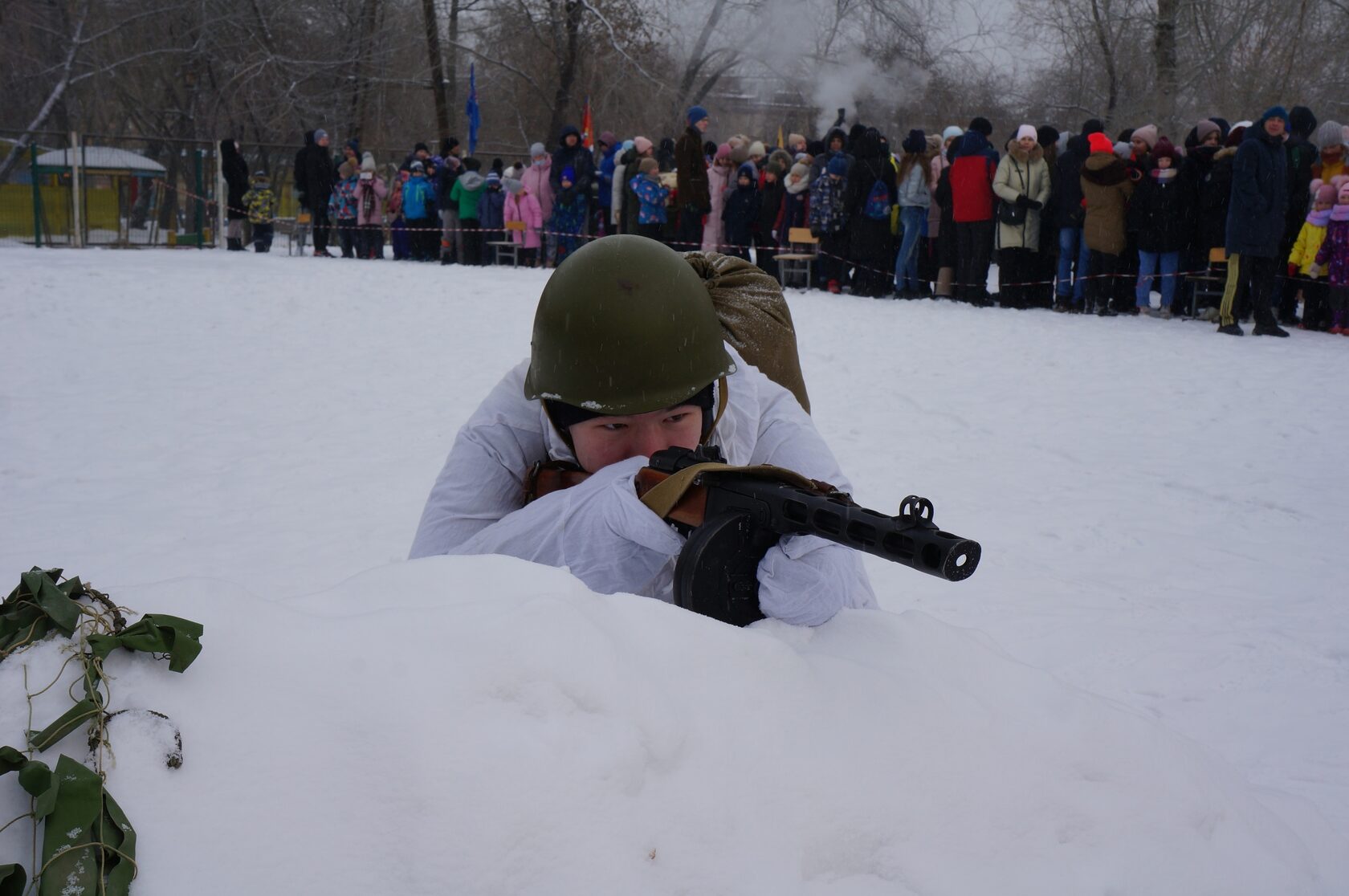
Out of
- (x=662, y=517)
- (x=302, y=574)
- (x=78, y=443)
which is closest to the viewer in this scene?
(x=662, y=517)

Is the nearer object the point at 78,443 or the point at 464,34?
the point at 78,443

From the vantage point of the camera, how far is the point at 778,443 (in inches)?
98.2

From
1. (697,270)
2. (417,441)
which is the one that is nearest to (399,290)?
(417,441)

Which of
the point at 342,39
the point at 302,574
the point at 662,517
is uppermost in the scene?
the point at 342,39

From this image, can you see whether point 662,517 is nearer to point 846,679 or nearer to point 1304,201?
point 846,679

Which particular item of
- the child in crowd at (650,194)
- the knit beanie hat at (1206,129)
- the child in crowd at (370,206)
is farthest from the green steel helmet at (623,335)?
the child in crowd at (370,206)

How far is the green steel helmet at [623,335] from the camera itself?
2.32 metres

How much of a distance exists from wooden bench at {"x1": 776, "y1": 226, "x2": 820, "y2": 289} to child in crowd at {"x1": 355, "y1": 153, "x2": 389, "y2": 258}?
8.02 metres

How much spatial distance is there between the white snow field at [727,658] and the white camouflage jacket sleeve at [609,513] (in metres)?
0.10

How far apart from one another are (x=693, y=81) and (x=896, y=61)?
575 cm

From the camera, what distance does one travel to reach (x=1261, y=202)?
33.6ft

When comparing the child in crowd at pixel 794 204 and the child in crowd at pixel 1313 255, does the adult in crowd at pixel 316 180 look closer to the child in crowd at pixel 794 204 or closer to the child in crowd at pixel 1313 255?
the child in crowd at pixel 794 204

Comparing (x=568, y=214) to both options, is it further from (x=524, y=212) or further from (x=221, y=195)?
(x=221, y=195)

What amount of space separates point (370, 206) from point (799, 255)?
885cm
